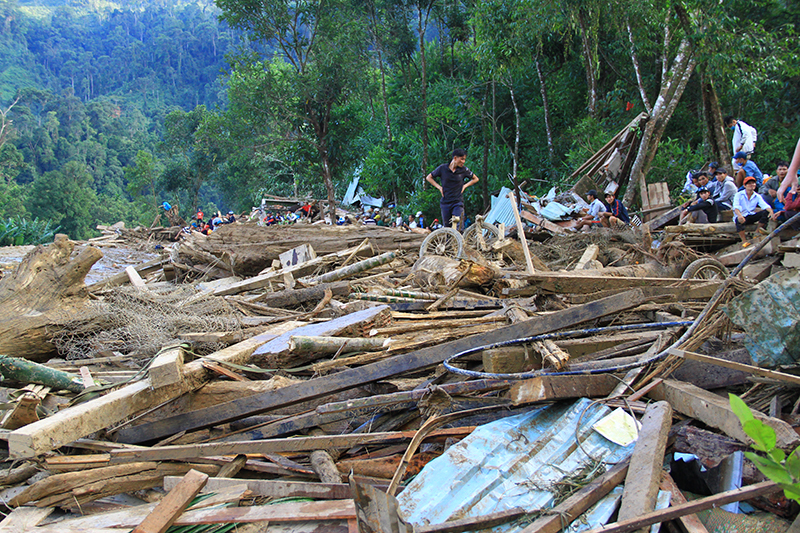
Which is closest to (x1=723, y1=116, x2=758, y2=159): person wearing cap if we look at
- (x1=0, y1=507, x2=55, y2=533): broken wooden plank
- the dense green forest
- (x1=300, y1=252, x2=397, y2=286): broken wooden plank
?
the dense green forest

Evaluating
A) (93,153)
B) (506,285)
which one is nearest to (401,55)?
(506,285)

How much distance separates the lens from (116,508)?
273 centimetres

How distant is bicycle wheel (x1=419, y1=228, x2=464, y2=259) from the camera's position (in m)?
7.04

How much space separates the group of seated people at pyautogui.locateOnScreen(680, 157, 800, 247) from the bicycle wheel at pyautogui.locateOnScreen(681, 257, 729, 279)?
65.0 inches

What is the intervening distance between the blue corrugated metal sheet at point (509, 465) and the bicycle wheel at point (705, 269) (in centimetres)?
363

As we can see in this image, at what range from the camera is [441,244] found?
7.11m

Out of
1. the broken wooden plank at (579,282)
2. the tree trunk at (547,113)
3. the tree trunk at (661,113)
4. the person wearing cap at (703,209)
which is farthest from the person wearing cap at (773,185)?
the tree trunk at (547,113)

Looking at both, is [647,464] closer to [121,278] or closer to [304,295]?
[304,295]

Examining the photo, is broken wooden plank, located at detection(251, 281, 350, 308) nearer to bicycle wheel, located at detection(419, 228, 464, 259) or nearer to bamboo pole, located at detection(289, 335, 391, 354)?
bicycle wheel, located at detection(419, 228, 464, 259)

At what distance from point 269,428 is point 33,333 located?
10.9 ft

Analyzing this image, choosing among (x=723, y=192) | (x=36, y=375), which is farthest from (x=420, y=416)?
(x=723, y=192)

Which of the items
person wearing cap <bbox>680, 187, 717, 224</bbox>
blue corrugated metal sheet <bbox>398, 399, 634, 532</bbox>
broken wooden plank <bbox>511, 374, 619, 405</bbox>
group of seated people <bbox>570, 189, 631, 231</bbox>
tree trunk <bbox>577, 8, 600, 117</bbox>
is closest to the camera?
blue corrugated metal sheet <bbox>398, 399, 634, 532</bbox>

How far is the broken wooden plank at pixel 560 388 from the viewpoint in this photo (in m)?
2.73

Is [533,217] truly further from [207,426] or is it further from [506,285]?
[207,426]
